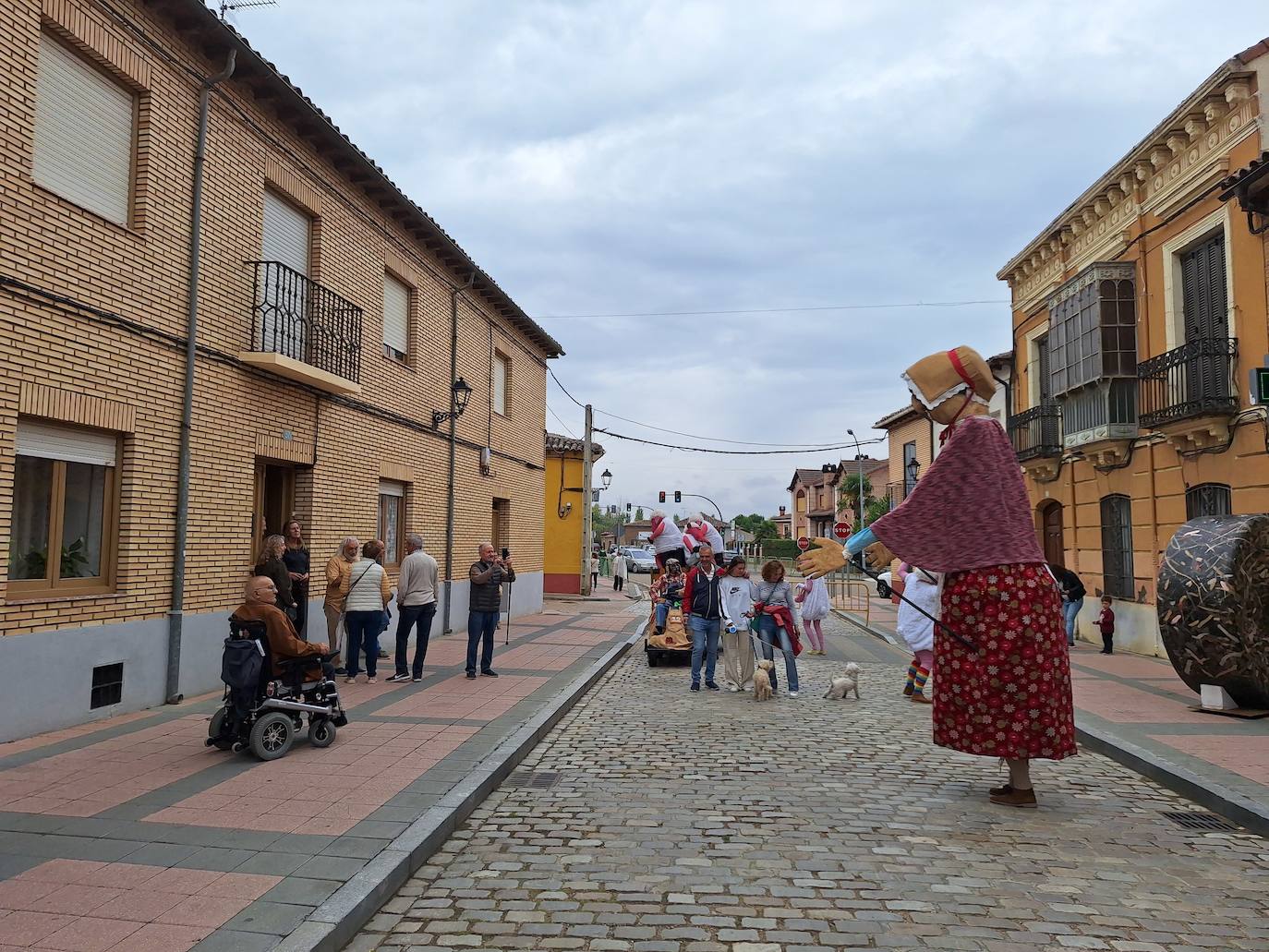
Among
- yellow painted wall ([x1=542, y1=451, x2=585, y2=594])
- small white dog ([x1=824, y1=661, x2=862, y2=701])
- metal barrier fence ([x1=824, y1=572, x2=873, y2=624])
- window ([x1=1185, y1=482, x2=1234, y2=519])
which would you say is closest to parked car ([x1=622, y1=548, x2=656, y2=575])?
metal barrier fence ([x1=824, y1=572, x2=873, y2=624])

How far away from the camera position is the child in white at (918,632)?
362 inches

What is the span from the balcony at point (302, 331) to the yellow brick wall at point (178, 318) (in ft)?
0.65

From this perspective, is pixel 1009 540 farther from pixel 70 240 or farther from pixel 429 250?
pixel 429 250

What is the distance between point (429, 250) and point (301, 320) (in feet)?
15.4

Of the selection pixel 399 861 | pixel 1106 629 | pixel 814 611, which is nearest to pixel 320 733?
pixel 399 861

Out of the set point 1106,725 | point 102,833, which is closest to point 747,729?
point 1106,725

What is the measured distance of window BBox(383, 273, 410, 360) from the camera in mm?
13211

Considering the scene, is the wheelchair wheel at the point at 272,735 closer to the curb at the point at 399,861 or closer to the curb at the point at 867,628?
the curb at the point at 399,861

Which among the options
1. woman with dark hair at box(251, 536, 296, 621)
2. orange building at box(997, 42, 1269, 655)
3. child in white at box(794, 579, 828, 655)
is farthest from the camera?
child in white at box(794, 579, 828, 655)

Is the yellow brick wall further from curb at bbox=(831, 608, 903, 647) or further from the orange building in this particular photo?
the orange building

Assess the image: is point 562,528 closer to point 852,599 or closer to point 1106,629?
point 852,599

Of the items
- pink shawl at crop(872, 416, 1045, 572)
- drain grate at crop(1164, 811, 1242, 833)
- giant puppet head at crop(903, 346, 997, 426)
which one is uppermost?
giant puppet head at crop(903, 346, 997, 426)

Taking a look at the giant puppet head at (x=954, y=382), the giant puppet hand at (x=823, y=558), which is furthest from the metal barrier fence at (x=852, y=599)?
the giant puppet head at (x=954, y=382)

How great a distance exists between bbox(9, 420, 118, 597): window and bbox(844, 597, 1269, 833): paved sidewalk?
6710mm
